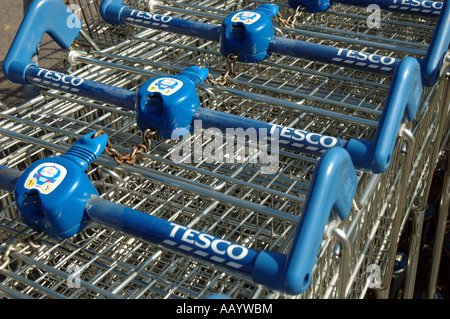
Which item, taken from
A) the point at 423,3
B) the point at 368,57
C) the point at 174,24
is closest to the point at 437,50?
the point at 368,57

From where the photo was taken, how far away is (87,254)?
180 cm

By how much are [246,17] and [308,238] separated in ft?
3.36

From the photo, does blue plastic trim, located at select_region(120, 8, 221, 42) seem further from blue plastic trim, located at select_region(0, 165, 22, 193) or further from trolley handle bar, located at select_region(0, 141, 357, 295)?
blue plastic trim, located at select_region(0, 165, 22, 193)

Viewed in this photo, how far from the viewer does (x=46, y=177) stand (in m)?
1.48

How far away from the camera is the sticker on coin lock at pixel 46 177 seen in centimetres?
146

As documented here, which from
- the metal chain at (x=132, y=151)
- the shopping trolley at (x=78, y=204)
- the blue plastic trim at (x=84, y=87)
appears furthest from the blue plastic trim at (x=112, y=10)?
the shopping trolley at (x=78, y=204)

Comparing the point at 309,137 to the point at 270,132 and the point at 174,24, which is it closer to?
the point at 270,132

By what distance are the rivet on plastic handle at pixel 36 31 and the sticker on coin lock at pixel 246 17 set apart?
60 cm

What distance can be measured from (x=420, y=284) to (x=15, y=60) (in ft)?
8.21

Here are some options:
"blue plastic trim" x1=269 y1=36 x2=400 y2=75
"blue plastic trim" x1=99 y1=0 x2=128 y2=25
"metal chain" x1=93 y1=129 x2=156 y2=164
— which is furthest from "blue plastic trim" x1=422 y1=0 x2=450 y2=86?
"blue plastic trim" x1=99 y1=0 x2=128 y2=25

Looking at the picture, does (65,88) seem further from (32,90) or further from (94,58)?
(32,90)

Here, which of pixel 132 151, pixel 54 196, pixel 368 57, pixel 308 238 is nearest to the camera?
pixel 308 238

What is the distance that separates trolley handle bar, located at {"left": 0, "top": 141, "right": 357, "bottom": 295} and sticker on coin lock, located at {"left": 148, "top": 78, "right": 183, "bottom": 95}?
0.22m
